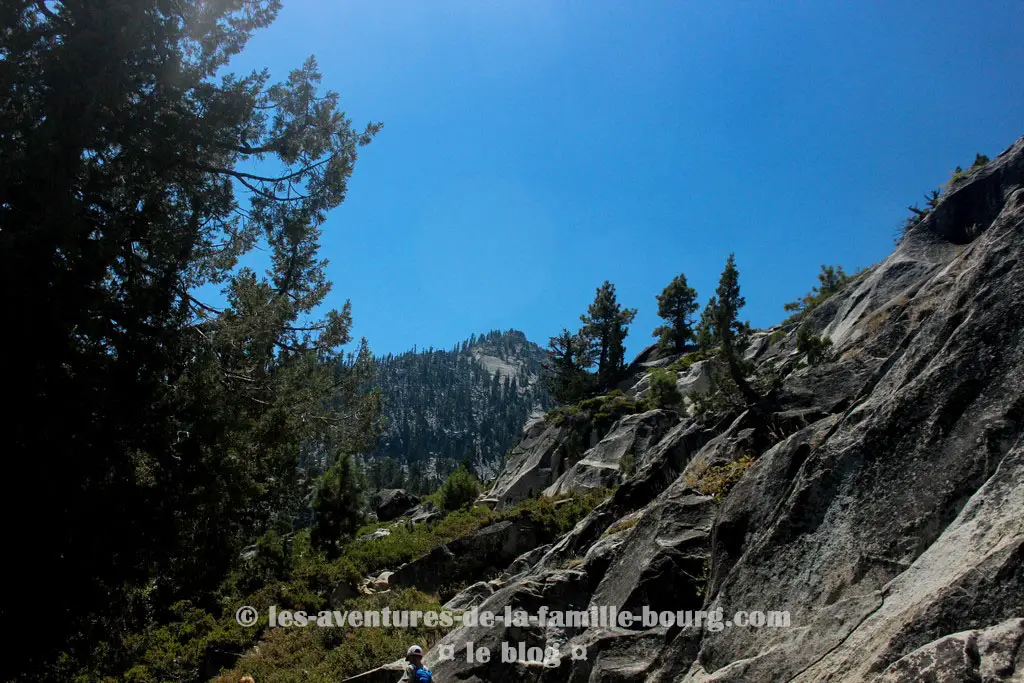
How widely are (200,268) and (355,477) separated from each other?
25.4 meters

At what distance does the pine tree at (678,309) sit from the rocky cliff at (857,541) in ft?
145

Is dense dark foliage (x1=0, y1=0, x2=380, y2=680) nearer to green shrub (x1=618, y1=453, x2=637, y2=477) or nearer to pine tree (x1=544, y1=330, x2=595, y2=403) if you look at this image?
green shrub (x1=618, y1=453, x2=637, y2=477)

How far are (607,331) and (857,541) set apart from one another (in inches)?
1955

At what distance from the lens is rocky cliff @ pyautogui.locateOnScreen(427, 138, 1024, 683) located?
15.1 feet

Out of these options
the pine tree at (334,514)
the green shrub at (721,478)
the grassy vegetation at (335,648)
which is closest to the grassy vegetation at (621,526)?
the green shrub at (721,478)

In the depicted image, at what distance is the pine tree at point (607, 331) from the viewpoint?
54.5 metres

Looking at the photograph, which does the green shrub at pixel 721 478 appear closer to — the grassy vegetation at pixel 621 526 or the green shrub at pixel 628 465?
the grassy vegetation at pixel 621 526

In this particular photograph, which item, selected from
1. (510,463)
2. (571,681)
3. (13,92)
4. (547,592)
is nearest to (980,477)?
(571,681)

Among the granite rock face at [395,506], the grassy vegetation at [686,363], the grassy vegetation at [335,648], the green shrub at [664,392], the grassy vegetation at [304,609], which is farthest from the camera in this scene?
the granite rock face at [395,506]

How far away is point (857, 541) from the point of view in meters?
6.39

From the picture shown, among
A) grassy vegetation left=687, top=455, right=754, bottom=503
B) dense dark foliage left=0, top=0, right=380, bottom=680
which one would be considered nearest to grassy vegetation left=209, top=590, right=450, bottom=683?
dense dark foliage left=0, top=0, right=380, bottom=680

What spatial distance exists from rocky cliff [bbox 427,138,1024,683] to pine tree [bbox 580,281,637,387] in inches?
1610

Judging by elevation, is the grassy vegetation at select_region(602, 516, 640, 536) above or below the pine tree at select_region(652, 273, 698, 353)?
below

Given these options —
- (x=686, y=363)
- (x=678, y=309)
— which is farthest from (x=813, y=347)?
(x=678, y=309)
